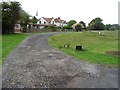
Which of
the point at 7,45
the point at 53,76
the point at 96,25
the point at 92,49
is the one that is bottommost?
the point at 53,76

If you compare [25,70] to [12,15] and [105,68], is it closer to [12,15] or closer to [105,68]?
[105,68]

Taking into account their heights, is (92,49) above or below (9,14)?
below

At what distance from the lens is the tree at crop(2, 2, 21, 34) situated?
43.0 meters

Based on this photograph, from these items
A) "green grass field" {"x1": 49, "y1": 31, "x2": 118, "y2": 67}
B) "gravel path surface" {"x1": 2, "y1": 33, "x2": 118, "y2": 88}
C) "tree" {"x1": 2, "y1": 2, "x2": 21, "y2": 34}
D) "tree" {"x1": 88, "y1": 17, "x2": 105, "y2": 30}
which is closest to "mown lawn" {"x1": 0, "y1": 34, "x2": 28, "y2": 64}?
"gravel path surface" {"x1": 2, "y1": 33, "x2": 118, "y2": 88}

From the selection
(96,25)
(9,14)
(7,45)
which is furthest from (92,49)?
(96,25)

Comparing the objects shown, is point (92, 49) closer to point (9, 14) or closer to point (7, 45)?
point (7, 45)

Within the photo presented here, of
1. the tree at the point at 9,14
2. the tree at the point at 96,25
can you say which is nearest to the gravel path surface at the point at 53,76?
the tree at the point at 9,14

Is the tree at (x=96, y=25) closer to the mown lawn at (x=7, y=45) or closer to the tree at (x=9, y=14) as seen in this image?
the tree at (x=9, y=14)

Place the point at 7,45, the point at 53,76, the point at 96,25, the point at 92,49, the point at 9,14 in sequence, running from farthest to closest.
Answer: the point at 96,25 → the point at 9,14 → the point at 92,49 → the point at 7,45 → the point at 53,76

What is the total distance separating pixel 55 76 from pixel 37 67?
2386mm

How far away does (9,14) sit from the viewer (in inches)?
1709

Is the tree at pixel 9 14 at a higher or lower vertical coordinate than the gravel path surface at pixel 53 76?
higher

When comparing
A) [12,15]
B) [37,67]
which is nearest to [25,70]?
[37,67]

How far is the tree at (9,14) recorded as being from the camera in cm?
4297
